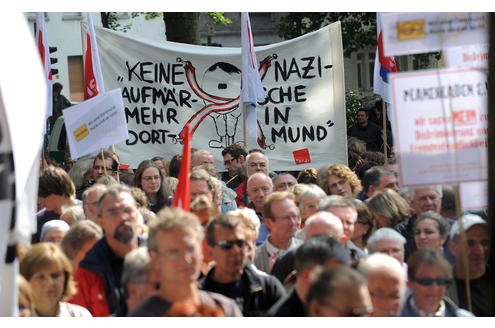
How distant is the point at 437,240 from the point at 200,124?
7948mm

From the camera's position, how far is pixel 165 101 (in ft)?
50.1

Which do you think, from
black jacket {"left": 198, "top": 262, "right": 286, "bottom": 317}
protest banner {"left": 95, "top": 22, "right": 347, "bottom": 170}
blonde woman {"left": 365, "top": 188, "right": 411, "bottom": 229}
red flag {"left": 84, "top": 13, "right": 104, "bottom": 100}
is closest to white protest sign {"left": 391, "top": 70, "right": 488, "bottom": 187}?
black jacket {"left": 198, "top": 262, "right": 286, "bottom": 317}

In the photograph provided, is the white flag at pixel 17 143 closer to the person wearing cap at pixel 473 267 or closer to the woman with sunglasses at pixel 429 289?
the woman with sunglasses at pixel 429 289

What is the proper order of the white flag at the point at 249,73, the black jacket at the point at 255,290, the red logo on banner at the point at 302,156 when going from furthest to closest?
the red logo on banner at the point at 302,156 → the white flag at the point at 249,73 → the black jacket at the point at 255,290

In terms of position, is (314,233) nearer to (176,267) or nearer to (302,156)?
(176,267)

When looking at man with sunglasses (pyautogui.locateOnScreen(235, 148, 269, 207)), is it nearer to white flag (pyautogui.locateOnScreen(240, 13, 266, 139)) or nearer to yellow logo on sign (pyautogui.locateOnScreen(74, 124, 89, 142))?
yellow logo on sign (pyautogui.locateOnScreen(74, 124, 89, 142))

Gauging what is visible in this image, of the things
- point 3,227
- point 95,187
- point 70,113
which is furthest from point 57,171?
point 3,227

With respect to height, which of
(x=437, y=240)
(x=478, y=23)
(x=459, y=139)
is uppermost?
(x=478, y=23)

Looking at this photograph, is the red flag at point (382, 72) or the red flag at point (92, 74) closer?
the red flag at point (92, 74)

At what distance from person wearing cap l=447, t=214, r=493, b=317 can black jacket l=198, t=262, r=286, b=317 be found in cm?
110

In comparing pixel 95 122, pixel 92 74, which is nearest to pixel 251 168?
pixel 95 122

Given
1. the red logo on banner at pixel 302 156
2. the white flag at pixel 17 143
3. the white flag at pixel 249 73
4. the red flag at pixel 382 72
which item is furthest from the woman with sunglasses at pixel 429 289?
the red logo on banner at pixel 302 156

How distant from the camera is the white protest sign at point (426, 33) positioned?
21.7 feet

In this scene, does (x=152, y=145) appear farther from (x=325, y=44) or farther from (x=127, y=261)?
(x=127, y=261)
